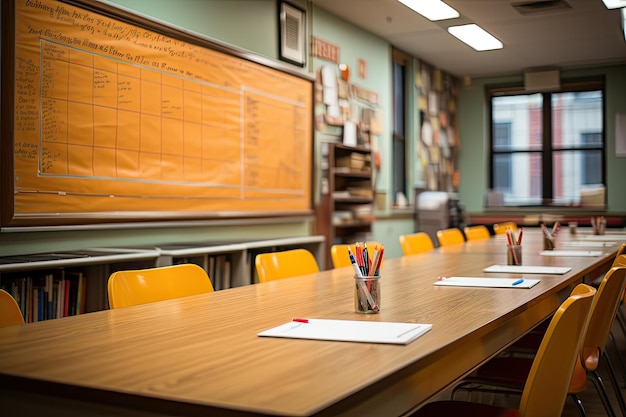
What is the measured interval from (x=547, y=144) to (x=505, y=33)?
2959mm

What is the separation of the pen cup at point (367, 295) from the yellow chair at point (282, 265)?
116 cm

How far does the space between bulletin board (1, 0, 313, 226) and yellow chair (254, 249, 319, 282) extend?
1291 millimetres

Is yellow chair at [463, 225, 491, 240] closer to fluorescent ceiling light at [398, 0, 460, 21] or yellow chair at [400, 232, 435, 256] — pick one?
yellow chair at [400, 232, 435, 256]

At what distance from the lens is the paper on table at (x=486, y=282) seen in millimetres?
2549

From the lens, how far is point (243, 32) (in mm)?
5488

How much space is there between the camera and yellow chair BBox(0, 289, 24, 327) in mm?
1912

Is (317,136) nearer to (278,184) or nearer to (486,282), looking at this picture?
(278,184)

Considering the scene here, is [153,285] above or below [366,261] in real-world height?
below

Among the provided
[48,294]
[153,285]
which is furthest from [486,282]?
[48,294]

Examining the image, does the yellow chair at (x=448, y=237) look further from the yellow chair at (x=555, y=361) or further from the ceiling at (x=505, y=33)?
the yellow chair at (x=555, y=361)

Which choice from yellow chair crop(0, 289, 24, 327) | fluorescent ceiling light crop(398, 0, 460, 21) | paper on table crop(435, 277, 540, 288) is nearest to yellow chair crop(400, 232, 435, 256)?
paper on table crop(435, 277, 540, 288)

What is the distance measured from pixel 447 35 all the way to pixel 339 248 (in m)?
4.70

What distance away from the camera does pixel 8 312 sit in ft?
6.32

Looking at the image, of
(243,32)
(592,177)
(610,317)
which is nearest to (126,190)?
(243,32)
